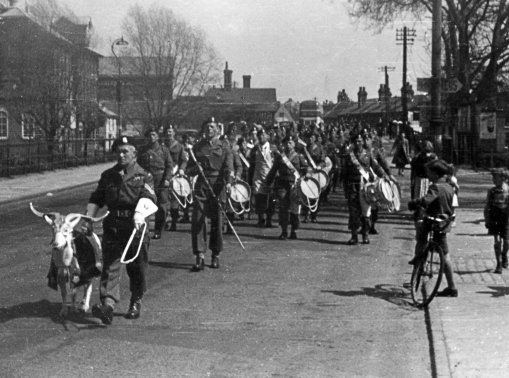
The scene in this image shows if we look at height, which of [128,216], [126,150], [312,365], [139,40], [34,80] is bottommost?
[312,365]

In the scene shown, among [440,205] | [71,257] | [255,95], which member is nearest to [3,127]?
[440,205]

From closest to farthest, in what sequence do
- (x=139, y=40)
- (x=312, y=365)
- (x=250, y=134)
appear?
(x=312, y=365)
(x=250, y=134)
(x=139, y=40)

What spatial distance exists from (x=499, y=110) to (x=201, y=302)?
31.3m

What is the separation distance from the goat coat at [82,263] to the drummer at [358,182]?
260 inches

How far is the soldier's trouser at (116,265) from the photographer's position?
26.7 feet

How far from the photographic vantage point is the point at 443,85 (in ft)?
60.3

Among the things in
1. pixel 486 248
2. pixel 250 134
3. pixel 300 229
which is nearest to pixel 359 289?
pixel 486 248

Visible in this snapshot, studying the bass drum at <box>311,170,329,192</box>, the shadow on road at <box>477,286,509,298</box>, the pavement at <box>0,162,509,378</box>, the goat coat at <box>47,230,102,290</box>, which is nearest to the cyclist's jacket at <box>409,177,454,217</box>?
the pavement at <box>0,162,509,378</box>

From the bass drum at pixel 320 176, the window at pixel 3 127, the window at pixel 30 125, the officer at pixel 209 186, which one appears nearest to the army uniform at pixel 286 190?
the bass drum at pixel 320 176

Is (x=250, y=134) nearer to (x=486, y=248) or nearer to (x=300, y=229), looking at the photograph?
(x=300, y=229)

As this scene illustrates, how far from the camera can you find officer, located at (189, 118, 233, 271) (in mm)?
11297

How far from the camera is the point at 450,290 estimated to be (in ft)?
31.0

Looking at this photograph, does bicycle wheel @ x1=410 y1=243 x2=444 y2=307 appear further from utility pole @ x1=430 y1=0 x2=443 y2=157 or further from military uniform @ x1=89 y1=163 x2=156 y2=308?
utility pole @ x1=430 y1=0 x2=443 y2=157

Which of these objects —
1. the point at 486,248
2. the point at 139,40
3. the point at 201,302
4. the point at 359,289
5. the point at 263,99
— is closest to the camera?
the point at 201,302
